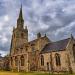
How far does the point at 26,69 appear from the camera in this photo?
53.1 metres

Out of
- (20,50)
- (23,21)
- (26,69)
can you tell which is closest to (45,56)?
(26,69)

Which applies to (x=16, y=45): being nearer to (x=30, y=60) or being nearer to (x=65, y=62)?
(x=30, y=60)

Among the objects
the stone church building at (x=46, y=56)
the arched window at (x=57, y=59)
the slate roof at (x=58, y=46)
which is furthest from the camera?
the slate roof at (x=58, y=46)

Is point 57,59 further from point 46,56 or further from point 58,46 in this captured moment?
point 46,56

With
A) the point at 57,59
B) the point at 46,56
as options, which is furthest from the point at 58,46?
the point at 46,56

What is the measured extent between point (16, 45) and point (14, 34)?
255 inches

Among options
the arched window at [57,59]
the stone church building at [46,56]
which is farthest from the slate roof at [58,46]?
the arched window at [57,59]

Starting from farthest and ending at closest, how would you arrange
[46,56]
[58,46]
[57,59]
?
[46,56]
[58,46]
[57,59]

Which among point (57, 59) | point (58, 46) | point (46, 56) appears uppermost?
point (58, 46)

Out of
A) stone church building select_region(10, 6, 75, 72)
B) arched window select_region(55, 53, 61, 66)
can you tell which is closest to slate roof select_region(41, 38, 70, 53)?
stone church building select_region(10, 6, 75, 72)

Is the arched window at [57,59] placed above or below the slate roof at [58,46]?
below

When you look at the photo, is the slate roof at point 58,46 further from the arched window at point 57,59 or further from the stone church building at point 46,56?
the arched window at point 57,59

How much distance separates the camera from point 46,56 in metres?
50.9

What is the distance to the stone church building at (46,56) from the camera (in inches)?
1763
